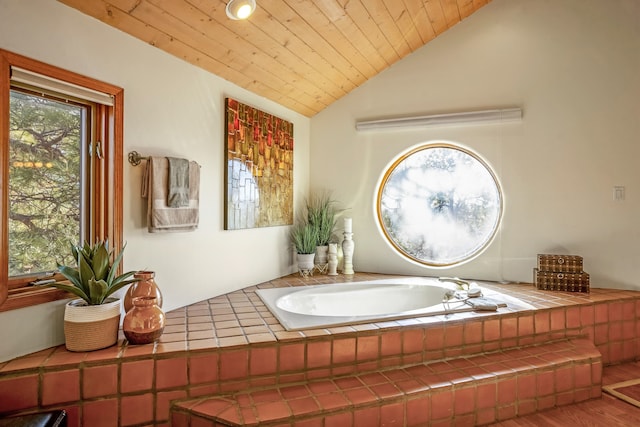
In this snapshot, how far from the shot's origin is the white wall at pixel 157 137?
165 cm

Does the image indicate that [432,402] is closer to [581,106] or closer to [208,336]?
[208,336]

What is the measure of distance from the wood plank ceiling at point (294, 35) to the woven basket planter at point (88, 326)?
4.55ft

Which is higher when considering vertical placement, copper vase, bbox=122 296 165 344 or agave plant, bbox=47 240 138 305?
agave plant, bbox=47 240 138 305

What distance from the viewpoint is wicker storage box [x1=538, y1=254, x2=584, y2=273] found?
289 cm

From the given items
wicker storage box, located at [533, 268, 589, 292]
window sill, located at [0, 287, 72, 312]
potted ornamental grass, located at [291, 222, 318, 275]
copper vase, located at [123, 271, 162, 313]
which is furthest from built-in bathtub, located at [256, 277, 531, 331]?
window sill, located at [0, 287, 72, 312]

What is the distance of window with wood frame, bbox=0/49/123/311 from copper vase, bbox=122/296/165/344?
0.33 m

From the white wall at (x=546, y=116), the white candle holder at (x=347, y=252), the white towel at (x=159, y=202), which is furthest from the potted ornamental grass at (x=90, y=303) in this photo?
the white wall at (x=546, y=116)

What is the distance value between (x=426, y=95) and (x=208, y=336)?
275 cm

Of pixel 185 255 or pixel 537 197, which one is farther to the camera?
pixel 537 197

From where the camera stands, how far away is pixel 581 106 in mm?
3078

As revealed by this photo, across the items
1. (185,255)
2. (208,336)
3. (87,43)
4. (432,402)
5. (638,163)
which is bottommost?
(432,402)

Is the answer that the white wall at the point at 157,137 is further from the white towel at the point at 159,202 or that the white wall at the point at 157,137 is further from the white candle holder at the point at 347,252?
the white candle holder at the point at 347,252

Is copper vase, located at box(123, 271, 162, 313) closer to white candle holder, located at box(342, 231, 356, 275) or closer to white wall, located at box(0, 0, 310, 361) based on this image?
white wall, located at box(0, 0, 310, 361)

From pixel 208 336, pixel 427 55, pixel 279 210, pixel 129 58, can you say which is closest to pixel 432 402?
pixel 208 336
